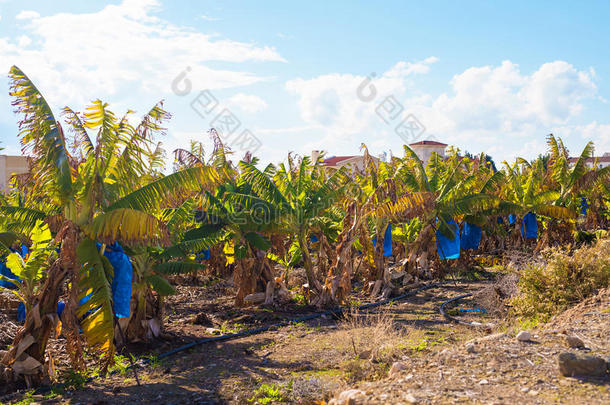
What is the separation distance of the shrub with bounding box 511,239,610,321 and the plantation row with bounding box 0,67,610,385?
3222 mm

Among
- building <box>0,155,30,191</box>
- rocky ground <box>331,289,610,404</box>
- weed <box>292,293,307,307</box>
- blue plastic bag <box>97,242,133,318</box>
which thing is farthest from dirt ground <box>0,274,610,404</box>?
building <box>0,155,30,191</box>

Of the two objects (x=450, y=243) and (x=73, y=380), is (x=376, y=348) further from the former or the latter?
(x=450, y=243)

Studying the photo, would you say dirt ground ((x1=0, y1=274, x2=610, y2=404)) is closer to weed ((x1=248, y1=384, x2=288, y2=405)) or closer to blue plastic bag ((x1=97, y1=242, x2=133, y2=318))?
weed ((x1=248, y1=384, x2=288, y2=405))

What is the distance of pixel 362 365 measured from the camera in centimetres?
739

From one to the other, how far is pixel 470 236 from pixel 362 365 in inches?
436

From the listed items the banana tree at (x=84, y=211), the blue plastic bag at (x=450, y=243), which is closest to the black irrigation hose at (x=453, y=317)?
the blue plastic bag at (x=450, y=243)

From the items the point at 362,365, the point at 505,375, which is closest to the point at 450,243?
the point at 362,365

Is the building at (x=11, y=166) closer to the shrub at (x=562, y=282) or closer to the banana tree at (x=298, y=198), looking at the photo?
the banana tree at (x=298, y=198)

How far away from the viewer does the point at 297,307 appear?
1308 cm

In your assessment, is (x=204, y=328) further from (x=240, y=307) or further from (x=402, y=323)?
(x=402, y=323)

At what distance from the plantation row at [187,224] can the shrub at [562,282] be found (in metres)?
3.22

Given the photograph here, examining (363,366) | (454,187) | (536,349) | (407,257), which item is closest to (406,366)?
(363,366)

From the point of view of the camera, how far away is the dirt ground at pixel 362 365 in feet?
17.4

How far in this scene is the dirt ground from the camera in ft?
17.4
